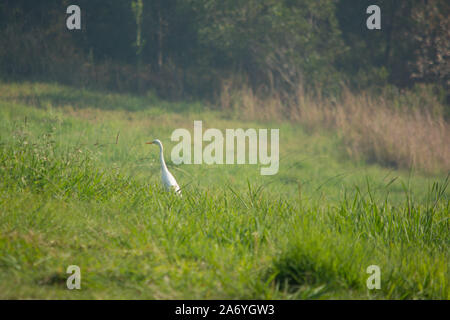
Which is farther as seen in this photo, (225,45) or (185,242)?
(225,45)

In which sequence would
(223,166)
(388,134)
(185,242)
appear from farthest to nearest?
1. (388,134)
2. (223,166)
3. (185,242)

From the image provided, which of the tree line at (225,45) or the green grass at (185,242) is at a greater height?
the tree line at (225,45)

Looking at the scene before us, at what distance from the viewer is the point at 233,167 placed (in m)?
8.93

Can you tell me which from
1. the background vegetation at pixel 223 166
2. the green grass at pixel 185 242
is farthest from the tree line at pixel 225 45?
the green grass at pixel 185 242

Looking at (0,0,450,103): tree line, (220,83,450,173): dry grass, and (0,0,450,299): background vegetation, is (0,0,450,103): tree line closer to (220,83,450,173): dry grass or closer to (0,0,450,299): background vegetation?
(0,0,450,299): background vegetation

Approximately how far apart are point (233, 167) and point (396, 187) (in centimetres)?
315

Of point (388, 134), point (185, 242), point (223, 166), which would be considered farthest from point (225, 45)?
point (185, 242)

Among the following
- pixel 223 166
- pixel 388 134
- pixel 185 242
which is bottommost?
pixel 223 166

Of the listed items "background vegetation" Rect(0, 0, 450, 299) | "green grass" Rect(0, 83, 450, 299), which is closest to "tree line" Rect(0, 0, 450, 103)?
"background vegetation" Rect(0, 0, 450, 299)

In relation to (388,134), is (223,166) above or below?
below

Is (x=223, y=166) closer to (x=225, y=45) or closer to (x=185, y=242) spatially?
(x=185, y=242)

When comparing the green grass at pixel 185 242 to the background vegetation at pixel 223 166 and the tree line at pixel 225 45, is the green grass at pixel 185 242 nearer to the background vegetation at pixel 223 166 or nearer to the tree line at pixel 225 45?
the background vegetation at pixel 223 166

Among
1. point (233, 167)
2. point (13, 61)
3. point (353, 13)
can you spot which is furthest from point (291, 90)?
point (13, 61)

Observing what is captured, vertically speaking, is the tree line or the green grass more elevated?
the tree line
